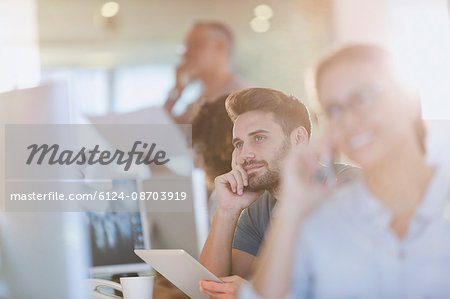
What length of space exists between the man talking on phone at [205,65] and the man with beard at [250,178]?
0.09 m

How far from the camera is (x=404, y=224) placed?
1580mm

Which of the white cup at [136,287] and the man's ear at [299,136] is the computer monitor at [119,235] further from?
the man's ear at [299,136]

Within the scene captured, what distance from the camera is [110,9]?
1.93 metres

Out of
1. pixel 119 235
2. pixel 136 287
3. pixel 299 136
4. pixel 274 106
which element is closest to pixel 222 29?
pixel 274 106

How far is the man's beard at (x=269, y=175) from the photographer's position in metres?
1.75

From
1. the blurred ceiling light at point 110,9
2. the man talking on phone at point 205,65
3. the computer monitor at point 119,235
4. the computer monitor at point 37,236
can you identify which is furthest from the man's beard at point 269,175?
the blurred ceiling light at point 110,9

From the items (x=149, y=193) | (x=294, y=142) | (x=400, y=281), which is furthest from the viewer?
(x=149, y=193)

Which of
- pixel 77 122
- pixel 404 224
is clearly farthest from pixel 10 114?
pixel 404 224

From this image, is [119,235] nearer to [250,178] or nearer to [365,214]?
[250,178]

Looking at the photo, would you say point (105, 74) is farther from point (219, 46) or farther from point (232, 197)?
point (232, 197)

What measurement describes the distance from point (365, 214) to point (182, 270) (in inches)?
23.2

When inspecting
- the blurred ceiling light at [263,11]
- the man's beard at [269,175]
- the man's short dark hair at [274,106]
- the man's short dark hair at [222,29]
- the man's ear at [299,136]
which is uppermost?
the blurred ceiling light at [263,11]

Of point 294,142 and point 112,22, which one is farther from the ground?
point 112,22

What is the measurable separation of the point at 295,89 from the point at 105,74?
64cm
